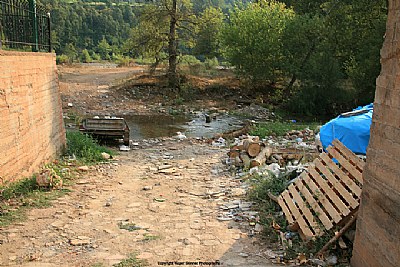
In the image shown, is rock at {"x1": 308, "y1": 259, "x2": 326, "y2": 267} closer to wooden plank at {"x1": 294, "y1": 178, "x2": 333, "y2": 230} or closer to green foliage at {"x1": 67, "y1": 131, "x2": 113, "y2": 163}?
wooden plank at {"x1": 294, "y1": 178, "x2": 333, "y2": 230}

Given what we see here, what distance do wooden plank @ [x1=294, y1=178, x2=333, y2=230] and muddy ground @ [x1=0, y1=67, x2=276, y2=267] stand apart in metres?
0.69

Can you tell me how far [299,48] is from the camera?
1788 cm

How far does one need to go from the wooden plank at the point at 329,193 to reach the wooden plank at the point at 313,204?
17cm

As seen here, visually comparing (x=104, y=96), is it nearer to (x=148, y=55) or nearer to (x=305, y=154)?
(x=148, y=55)

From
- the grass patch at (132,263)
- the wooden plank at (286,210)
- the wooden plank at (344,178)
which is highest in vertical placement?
the wooden plank at (344,178)

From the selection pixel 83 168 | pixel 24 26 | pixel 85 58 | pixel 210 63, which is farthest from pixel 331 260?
pixel 85 58

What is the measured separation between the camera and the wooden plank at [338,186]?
13.0 ft

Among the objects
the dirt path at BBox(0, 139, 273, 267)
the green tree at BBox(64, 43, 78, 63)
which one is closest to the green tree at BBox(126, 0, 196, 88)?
the dirt path at BBox(0, 139, 273, 267)

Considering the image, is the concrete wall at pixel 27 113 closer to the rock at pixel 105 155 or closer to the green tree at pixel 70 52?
the rock at pixel 105 155

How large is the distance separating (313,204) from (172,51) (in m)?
16.3

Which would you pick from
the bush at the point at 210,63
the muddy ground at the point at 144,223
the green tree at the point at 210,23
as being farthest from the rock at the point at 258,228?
the bush at the point at 210,63

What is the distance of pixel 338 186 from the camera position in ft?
14.3

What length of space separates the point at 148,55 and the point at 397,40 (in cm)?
1777

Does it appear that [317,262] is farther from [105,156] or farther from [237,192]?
[105,156]
